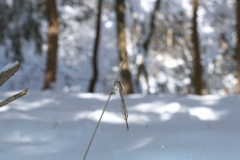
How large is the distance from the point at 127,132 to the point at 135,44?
13821 millimetres

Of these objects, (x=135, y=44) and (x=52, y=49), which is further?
(x=135, y=44)

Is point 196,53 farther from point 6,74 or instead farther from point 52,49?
point 6,74

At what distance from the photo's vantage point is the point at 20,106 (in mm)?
5070

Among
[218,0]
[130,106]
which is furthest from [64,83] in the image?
[130,106]

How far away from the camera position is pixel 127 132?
3654 millimetres

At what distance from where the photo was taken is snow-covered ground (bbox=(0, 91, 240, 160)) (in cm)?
266

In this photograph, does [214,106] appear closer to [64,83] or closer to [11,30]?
[11,30]

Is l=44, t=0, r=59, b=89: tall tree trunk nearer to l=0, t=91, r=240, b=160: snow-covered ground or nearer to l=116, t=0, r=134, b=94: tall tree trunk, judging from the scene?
l=116, t=0, r=134, b=94: tall tree trunk

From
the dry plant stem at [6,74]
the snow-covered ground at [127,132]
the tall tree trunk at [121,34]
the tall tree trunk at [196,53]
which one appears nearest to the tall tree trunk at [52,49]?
the tall tree trunk at [121,34]

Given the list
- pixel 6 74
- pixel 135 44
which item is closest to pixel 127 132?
pixel 6 74

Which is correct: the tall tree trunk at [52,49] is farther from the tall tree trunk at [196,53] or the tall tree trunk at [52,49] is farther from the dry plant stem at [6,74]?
the dry plant stem at [6,74]

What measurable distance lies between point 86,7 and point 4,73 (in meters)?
16.9

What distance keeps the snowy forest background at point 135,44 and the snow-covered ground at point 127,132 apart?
10283 mm

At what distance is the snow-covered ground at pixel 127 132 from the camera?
8.73 ft
